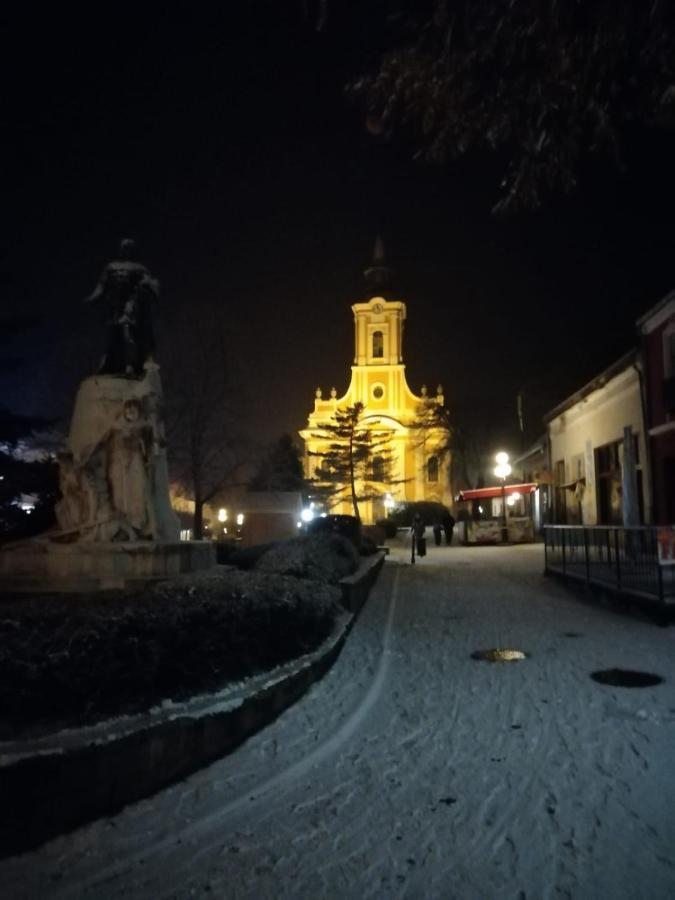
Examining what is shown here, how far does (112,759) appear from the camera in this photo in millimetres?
4391

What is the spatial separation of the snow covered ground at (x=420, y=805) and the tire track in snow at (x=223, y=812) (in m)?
0.01

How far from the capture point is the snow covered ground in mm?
3584

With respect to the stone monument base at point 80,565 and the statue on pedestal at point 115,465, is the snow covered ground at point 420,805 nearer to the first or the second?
the stone monument base at point 80,565

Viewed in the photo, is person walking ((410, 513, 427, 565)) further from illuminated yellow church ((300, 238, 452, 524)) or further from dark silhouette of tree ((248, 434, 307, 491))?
illuminated yellow church ((300, 238, 452, 524))

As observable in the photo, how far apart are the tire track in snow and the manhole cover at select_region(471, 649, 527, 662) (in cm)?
208

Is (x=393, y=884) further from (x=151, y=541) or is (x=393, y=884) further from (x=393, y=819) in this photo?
(x=151, y=541)

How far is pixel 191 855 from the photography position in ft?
12.7

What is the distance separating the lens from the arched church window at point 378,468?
5586cm

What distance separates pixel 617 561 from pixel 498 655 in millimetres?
4411

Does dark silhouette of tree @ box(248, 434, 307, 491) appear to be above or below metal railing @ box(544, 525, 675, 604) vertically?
above

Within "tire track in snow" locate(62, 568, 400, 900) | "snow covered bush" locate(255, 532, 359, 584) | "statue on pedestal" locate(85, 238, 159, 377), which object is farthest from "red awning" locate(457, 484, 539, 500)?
"tire track in snow" locate(62, 568, 400, 900)

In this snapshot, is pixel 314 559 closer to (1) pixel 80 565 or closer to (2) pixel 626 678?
(1) pixel 80 565

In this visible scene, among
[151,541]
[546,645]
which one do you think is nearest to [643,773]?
[546,645]

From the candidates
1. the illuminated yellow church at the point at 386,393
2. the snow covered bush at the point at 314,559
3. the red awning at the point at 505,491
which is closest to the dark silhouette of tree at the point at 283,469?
the illuminated yellow church at the point at 386,393
